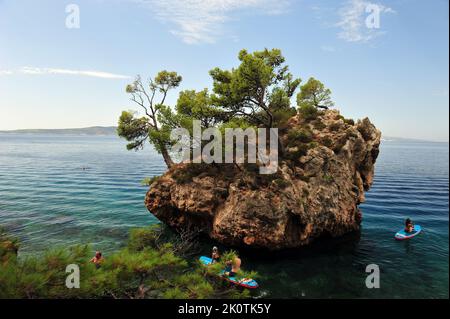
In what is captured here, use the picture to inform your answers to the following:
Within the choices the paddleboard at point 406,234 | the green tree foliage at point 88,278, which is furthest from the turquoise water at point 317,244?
the green tree foliage at point 88,278

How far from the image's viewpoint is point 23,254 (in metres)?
23.2

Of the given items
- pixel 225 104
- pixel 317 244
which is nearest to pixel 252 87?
pixel 225 104

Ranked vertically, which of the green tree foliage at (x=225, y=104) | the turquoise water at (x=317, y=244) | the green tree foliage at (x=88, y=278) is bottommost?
the turquoise water at (x=317, y=244)

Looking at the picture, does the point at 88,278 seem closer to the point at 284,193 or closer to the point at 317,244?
the point at 284,193

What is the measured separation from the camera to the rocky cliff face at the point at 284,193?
75.8ft

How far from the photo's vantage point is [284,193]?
77.3 ft

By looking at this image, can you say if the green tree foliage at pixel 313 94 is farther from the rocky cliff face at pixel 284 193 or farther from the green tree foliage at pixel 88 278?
the green tree foliage at pixel 88 278

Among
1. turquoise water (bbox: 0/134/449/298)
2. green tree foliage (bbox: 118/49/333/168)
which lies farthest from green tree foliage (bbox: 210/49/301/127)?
turquoise water (bbox: 0/134/449/298)

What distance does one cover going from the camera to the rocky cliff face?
75.8 feet

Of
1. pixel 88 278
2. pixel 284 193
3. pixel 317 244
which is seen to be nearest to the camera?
pixel 88 278

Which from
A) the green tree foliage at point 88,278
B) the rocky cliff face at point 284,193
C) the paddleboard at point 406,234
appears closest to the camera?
the green tree foliage at point 88,278

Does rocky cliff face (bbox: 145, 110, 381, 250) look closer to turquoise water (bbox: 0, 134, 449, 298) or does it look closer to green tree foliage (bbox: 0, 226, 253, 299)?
turquoise water (bbox: 0, 134, 449, 298)

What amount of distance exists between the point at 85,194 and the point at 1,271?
42454 mm
